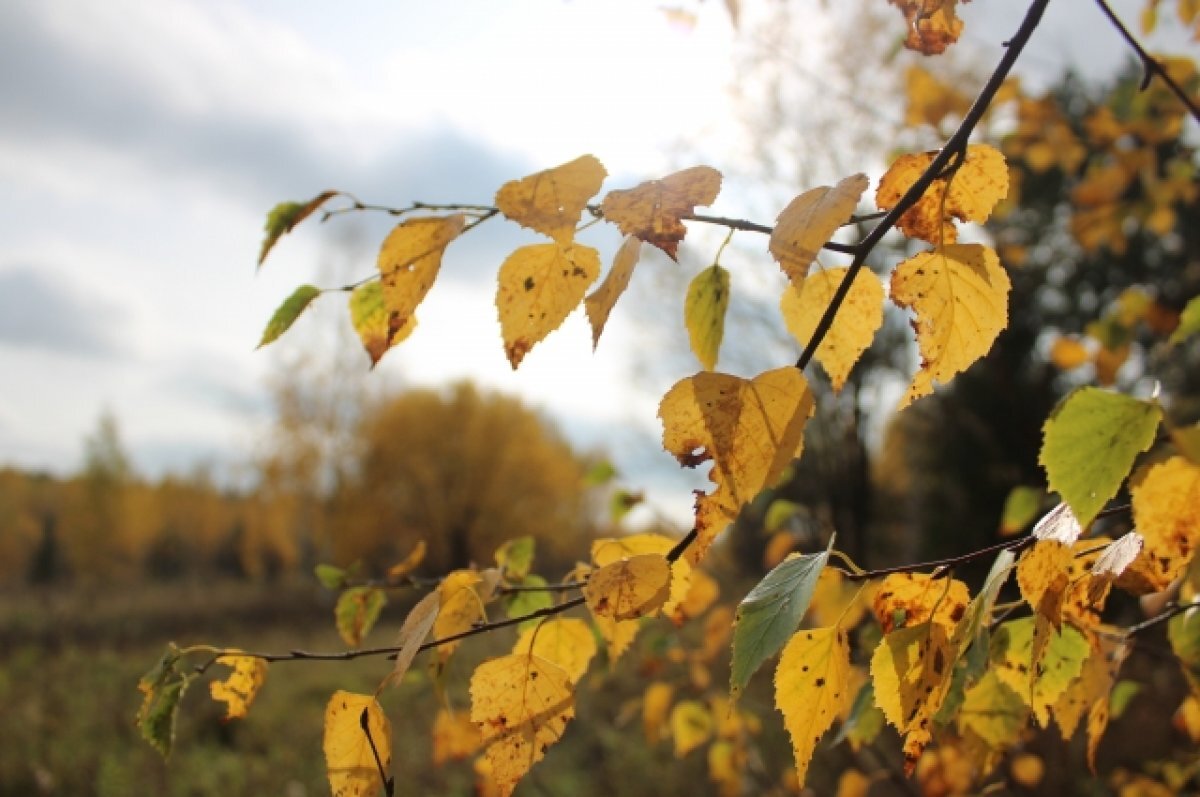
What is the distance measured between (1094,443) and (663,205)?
0.24m

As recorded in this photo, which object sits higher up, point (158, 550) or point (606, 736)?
point (158, 550)

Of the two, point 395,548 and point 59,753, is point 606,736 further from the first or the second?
point 395,548

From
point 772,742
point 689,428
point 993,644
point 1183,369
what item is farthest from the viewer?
point 1183,369

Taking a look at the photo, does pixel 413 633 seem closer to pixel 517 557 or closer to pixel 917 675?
pixel 917 675

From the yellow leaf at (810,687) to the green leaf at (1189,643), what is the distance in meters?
0.38

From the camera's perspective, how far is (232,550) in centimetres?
4212

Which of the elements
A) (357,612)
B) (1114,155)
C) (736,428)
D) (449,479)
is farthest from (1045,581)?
(449,479)

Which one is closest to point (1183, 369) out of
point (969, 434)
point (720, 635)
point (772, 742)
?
point (969, 434)

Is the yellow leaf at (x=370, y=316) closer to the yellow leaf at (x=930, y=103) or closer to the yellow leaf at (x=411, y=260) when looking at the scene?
the yellow leaf at (x=411, y=260)

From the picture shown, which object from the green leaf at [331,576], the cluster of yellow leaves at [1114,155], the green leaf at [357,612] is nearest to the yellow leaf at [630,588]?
the green leaf at [357,612]

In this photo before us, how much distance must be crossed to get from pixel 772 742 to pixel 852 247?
5.35 meters

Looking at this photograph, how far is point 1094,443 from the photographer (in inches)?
15.0

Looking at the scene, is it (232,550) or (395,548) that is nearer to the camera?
(395,548)

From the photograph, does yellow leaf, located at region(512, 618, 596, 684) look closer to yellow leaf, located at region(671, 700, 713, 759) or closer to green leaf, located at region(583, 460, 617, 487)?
green leaf, located at region(583, 460, 617, 487)
